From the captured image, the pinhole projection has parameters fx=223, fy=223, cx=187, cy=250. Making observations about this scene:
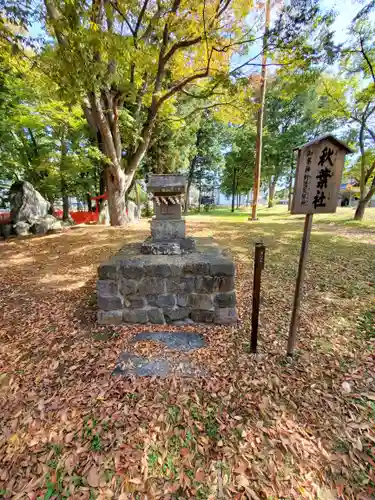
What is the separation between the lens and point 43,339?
2.62 meters

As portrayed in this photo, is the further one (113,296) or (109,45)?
(109,45)

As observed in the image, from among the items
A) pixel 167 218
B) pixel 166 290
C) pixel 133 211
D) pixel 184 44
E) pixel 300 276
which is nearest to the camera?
pixel 300 276

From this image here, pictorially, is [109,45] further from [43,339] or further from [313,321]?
[313,321]

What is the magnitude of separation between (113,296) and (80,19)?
4.27m

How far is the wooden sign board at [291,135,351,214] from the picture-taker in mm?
1825

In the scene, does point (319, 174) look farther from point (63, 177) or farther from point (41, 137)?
point (41, 137)

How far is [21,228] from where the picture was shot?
8.14 meters

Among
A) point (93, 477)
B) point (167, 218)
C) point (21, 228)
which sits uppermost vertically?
point (167, 218)

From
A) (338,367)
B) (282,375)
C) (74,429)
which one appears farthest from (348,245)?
(74,429)

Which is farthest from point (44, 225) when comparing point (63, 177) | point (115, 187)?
point (63, 177)

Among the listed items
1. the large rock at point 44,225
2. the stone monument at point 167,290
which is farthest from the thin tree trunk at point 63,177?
the stone monument at point 167,290

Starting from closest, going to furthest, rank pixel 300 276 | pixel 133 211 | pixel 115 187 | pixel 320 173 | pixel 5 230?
1. pixel 320 173
2. pixel 300 276
3. pixel 115 187
4. pixel 5 230
5. pixel 133 211

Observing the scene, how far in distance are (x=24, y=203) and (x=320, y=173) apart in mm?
10057

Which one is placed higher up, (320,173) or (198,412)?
(320,173)
